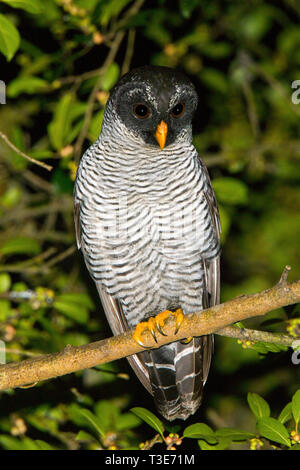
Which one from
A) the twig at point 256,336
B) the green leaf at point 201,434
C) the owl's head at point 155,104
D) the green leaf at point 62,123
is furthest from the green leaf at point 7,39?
the green leaf at point 201,434

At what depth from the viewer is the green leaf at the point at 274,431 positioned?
9.07ft

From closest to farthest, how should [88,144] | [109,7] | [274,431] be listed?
1. [274,431]
2. [109,7]
3. [88,144]

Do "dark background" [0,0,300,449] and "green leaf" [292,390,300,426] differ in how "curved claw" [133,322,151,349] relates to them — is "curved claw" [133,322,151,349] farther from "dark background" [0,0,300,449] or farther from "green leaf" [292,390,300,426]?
"green leaf" [292,390,300,426]

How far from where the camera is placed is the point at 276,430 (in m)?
2.77

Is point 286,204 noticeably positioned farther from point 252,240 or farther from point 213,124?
point 213,124

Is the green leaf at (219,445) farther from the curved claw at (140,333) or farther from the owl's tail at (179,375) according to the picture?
the owl's tail at (179,375)

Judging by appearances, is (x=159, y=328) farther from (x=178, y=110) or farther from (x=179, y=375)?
(x=178, y=110)

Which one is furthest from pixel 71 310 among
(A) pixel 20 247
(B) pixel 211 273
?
(B) pixel 211 273

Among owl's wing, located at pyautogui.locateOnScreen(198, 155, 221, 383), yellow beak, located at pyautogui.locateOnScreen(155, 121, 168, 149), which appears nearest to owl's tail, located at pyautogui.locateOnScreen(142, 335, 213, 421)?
owl's wing, located at pyautogui.locateOnScreen(198, 155, 221, 383)

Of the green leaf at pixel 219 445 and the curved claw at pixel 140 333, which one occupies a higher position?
the curved claw at pixel 140 333

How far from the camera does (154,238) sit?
364 cm

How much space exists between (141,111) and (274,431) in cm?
198

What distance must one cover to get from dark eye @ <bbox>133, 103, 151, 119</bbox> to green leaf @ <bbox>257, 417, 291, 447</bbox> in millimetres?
1893

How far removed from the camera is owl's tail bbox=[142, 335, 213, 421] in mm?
4105
